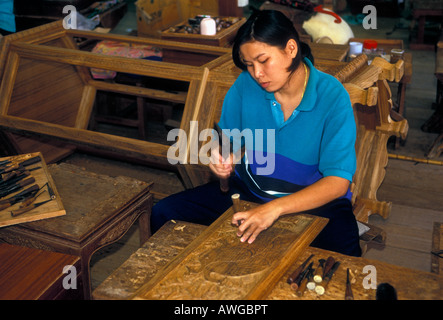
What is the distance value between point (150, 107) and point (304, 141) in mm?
3397

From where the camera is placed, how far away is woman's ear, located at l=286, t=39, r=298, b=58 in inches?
85.4

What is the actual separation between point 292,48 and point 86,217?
48.0 inches

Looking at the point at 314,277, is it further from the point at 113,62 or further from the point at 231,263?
the point at 113,62

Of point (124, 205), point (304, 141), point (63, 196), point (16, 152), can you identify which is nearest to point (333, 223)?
point (304, 141)

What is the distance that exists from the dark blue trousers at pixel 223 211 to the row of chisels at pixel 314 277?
1.35 ft

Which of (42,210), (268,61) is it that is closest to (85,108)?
(42,210)

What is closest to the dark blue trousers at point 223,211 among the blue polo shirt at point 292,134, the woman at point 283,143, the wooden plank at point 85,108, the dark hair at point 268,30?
the woman at point 283,143

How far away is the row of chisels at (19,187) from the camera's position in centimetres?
240

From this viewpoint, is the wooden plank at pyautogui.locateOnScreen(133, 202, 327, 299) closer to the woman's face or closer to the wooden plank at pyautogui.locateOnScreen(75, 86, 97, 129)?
the woman's face

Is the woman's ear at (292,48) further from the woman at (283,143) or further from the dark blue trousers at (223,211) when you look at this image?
the dark blue trousers at (223,211)

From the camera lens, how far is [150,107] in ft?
18.0

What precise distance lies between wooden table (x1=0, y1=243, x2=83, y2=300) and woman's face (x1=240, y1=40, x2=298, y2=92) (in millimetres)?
1103

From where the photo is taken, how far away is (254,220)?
195cm

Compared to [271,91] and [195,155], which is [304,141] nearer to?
[271,91]
